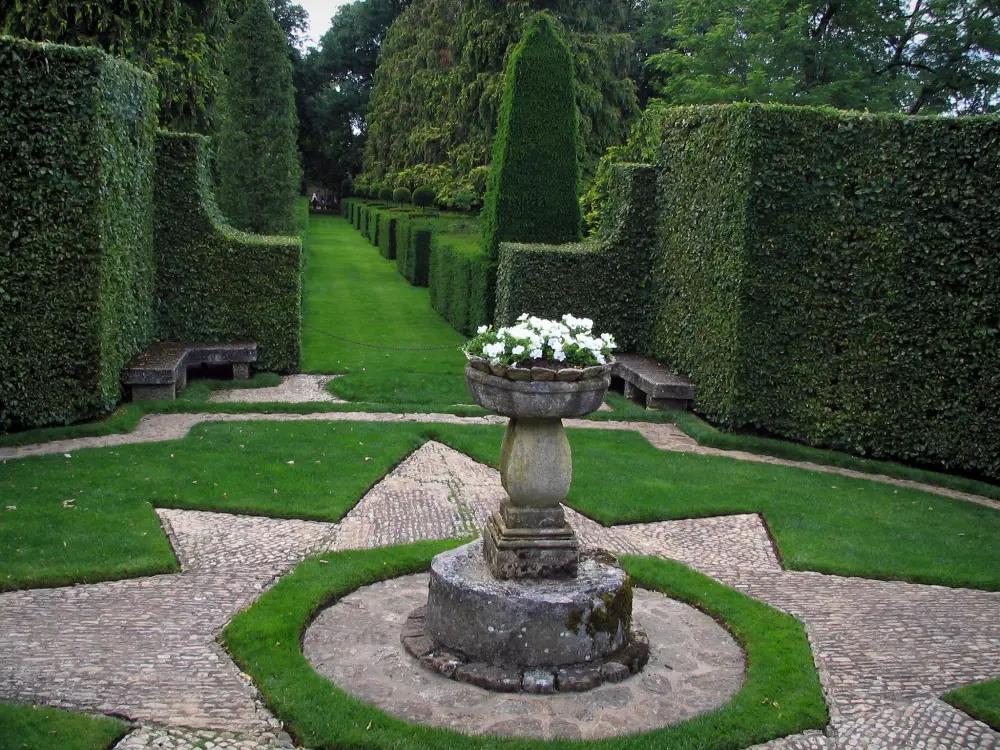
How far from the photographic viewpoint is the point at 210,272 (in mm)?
14281

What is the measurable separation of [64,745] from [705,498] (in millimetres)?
6498

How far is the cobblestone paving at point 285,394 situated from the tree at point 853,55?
16.9 metres

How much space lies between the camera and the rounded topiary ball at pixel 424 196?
38594mm

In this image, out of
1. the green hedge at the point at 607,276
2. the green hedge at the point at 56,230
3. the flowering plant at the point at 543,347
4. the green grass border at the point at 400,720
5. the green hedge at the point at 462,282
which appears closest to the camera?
the green grass border at the point at 400,720

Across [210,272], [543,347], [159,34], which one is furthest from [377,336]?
[543,347]

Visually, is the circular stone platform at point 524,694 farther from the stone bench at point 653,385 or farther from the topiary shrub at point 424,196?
the topiary shrub at point 424,196

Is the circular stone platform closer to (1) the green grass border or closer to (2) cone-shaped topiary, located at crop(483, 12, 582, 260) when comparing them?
(1) the green grass border

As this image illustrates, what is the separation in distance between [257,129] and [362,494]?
12.2m

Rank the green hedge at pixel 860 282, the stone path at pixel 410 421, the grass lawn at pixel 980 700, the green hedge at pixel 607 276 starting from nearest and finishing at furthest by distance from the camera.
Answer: the grass lawn at pixel 980 700 < the stone path at pixel 410 421 < the green hedge at pixel 860 282 < the green hedge at pixel 607 276

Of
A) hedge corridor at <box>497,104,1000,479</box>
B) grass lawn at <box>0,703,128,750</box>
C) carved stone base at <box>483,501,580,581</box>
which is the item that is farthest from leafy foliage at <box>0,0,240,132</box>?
grass lawn at <box>0,703,128,750</box>

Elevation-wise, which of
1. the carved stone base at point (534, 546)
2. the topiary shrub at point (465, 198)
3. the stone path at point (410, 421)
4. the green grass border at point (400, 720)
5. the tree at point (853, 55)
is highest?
the tree at point (853, 55)

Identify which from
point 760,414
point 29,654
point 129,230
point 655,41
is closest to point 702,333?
point 760,414

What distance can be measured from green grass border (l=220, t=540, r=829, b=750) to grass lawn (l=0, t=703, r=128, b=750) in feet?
2.76

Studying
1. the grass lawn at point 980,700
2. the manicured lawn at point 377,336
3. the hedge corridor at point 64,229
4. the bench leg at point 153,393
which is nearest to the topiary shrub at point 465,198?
the manicured lawn at point 377,336
